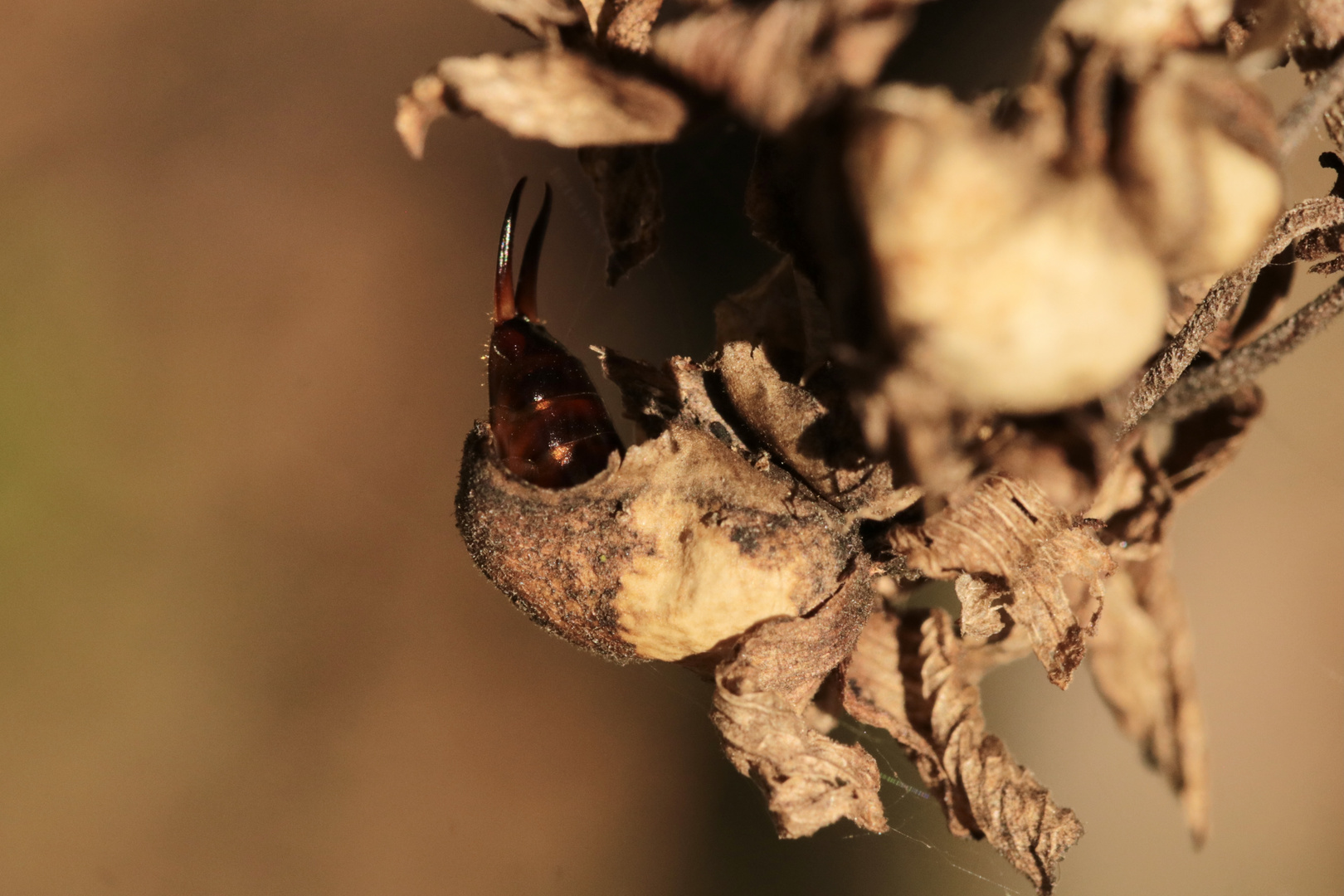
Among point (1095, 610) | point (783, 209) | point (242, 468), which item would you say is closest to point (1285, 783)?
point (1095, 610)

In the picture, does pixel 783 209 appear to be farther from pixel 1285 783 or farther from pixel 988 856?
pixel 1285 783

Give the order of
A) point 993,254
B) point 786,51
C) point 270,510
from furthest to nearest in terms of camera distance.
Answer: point 270,510 → point 786,51 → point 993,254

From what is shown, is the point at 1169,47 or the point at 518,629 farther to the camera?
the point at 518,629

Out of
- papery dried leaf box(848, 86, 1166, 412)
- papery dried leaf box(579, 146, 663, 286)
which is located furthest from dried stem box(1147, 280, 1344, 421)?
papery dried leaf box(579, 146, 663, 286)

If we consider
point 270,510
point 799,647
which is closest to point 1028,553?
point 799,647

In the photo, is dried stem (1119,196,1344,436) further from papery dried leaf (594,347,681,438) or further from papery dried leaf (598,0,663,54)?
papery dried leaf (598,0,663,54)

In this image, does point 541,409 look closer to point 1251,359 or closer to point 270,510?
point 1251,359
